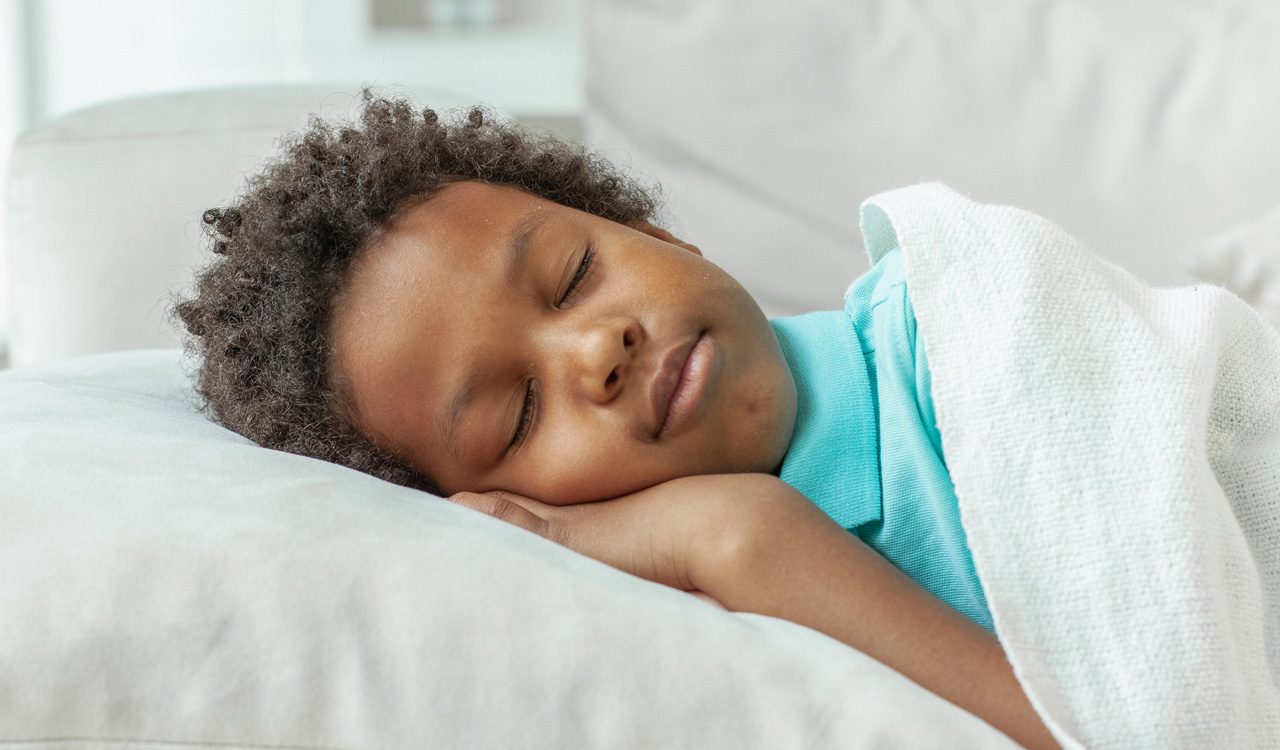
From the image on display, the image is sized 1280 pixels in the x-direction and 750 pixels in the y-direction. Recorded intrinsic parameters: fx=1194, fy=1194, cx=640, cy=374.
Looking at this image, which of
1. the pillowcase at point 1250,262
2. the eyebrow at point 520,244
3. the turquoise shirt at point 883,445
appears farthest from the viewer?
the pillowcase at point 1250,262

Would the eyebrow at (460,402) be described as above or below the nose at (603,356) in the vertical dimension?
below

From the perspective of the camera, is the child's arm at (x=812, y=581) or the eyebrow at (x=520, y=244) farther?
the eyebrow at (x=520, y=244)

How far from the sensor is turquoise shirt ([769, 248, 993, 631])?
872mm

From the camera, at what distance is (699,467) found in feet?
3.07

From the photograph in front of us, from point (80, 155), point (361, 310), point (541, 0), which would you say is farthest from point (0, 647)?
point (541, 0)

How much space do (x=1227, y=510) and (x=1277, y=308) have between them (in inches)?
38.1

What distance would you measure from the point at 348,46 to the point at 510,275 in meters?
2.42

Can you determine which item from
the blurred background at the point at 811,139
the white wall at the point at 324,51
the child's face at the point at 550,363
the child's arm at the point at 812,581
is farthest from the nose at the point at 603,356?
the white wall at the point at 324,51

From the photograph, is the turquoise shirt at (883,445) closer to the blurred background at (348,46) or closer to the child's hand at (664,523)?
the child's hand at (664,523)

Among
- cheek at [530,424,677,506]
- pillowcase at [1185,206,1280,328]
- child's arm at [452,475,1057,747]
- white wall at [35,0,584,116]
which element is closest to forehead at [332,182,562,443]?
cheek at [530,424,677,506]

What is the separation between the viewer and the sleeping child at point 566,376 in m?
0.88

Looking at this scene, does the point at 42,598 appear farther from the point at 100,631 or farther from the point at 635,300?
the point at 635,300

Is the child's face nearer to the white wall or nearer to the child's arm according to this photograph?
the child's arm

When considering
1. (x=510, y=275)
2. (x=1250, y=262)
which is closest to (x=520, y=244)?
(x=510, y=275)
